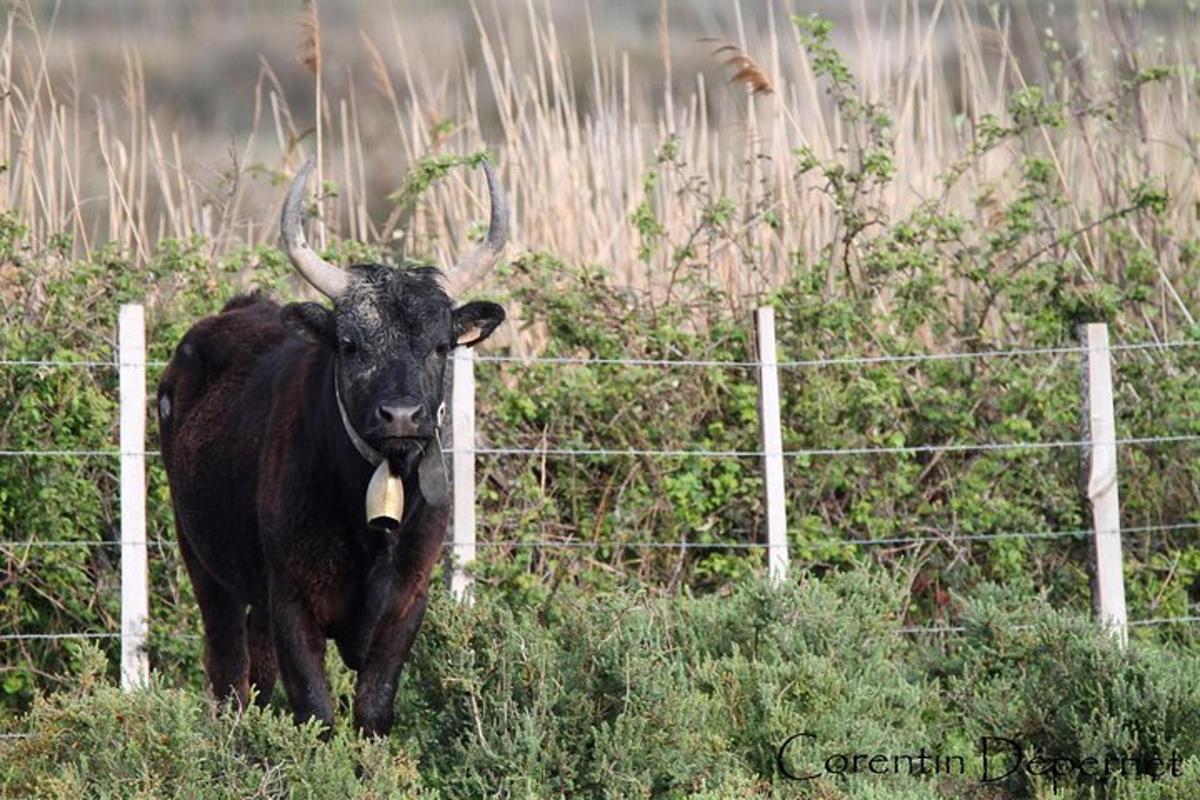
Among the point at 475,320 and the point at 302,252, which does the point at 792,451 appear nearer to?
the point at 475,320

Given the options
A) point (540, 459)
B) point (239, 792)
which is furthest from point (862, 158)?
point (239, 792)

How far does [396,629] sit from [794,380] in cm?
382

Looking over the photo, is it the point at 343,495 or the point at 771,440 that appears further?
the point at 771,440

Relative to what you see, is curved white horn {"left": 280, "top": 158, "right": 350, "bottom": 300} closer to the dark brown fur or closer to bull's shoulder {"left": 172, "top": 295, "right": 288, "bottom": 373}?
the dark brown fur

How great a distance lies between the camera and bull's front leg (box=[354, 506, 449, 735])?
6.49 m

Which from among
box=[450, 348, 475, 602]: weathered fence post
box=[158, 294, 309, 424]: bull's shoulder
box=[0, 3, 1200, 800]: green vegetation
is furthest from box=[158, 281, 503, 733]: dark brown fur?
box=[450, 348, 475, 602]: weathered fence post

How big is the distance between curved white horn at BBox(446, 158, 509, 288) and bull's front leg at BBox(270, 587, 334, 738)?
1.26 m

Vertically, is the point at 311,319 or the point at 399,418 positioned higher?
the point at 311,319

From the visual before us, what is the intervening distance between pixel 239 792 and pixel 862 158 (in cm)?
578

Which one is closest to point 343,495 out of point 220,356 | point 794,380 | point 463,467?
point 220,356

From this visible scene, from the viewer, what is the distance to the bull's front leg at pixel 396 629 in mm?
6488

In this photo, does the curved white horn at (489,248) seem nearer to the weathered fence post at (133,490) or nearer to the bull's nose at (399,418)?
the bull's nose at (399,418)

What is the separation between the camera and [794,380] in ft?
32.3

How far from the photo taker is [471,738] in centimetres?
610
